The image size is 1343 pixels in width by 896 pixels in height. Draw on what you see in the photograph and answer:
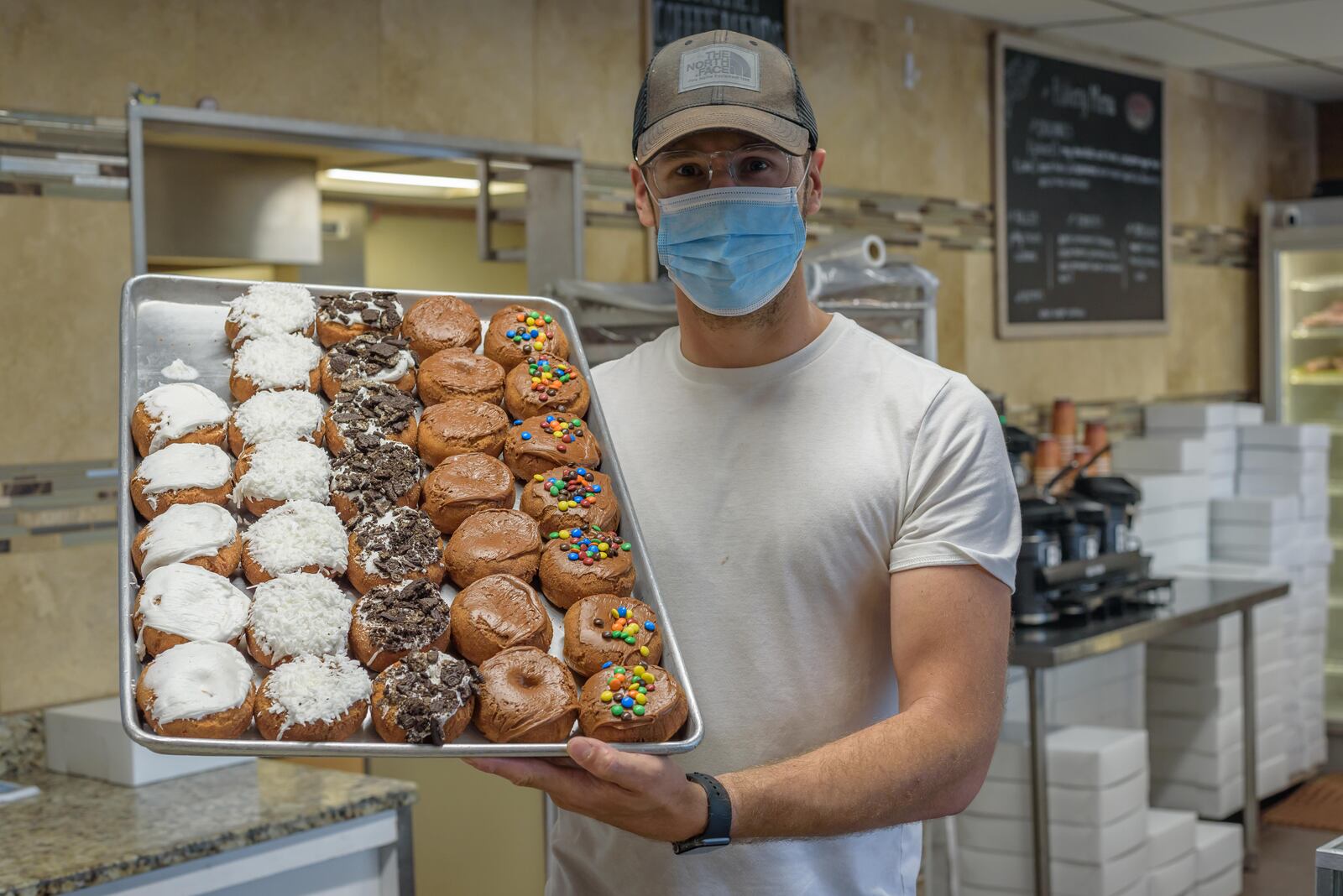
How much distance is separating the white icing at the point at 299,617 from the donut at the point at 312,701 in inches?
→ 0.8

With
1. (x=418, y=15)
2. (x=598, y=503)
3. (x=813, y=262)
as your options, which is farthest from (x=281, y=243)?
(x=598, y=503)

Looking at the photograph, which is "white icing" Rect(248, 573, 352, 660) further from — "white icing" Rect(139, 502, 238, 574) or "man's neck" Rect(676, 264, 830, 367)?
"man's neck" Rect(676, 264, 830, 367)

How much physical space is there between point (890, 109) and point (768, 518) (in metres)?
3.37

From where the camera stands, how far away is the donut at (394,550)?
1.47 meters

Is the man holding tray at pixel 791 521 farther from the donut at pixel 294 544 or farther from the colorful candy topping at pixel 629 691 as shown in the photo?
the donut at pixel 294 544

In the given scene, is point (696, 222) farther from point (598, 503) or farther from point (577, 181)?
point (577, 181)

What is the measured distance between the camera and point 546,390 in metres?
1.69

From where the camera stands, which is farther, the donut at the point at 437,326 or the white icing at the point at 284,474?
the donut at the point at 437,326

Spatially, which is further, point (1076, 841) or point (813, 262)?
point (1076, 841)

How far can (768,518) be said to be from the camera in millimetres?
1553

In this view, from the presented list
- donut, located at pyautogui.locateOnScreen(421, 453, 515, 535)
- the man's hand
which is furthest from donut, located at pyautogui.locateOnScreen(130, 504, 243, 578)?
the man's hand

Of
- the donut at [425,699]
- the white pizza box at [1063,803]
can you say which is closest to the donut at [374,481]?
the donut at [425,699]

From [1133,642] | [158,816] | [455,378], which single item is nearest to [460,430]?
[455,378]

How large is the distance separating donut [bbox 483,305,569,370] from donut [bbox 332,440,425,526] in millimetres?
207
